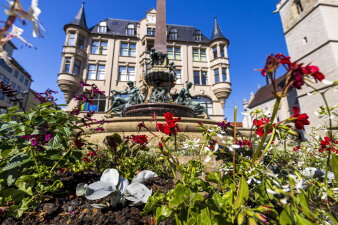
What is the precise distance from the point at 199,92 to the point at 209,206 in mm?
21214

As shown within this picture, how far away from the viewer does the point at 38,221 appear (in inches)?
50.1

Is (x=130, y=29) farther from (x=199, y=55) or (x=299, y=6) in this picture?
(x=299, y=6)

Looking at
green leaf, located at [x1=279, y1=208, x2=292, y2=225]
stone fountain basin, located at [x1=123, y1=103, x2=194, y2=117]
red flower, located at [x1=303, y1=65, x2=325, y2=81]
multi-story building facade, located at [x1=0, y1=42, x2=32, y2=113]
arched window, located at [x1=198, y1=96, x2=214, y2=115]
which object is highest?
multi-story building facade, located at [x1=0, y1=42, x2=32, y2=113]

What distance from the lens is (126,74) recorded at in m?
21.5

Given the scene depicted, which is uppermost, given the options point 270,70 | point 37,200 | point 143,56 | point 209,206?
point 143,56

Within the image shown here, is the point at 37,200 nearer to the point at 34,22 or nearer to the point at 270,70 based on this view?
the point at 34,22

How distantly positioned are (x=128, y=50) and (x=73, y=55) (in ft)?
22.4

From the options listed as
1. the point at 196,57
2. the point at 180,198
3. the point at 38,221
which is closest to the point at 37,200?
the point at 38,221

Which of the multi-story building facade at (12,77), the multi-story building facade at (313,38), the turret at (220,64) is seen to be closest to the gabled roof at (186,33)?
the turret at (220,64)

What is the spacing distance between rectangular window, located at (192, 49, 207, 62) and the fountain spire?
1387cm

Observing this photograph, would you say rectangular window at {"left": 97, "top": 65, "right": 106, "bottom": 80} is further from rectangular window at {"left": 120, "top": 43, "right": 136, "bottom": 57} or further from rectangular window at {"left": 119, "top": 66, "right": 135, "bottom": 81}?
rectangular window at {"left": 120, "top": 43, "right": 136, "bottom": 57}

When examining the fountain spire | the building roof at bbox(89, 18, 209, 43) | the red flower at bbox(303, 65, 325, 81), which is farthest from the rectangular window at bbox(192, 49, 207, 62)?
the red flower at bbox(303, 65, 325, 81)

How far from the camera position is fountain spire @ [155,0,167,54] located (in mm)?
9664

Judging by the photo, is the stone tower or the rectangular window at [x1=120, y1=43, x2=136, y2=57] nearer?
the stone tower
